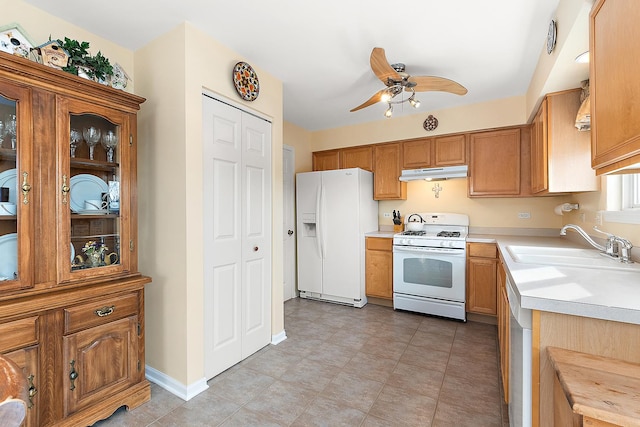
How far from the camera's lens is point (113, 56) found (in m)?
2.13

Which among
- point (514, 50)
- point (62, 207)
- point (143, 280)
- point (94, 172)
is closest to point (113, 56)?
point (94, 172)

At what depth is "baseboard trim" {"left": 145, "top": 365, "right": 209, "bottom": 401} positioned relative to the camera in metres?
1.93

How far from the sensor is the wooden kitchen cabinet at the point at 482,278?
10.1 feet

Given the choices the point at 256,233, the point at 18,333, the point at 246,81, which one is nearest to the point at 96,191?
the point at 18,333

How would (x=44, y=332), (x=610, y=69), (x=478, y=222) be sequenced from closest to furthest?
(x=610, y=69) → (x=44, y=332) → (x=478, y=222)

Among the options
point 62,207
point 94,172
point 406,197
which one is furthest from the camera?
point 406,197

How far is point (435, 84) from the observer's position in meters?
2.32

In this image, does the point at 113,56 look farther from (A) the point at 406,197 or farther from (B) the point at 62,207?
(A) the point at 406,197

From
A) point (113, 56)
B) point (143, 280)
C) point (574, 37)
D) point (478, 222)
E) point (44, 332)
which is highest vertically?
→ point (113, 56)

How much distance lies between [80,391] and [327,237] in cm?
278


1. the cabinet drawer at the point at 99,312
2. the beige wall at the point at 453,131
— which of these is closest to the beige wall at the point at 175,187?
the cabinet drawer at the point at 99,312

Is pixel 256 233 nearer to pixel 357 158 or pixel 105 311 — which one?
pixel 105 311

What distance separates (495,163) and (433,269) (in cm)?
141

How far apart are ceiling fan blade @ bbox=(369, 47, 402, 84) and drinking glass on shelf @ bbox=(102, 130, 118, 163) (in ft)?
5.77
